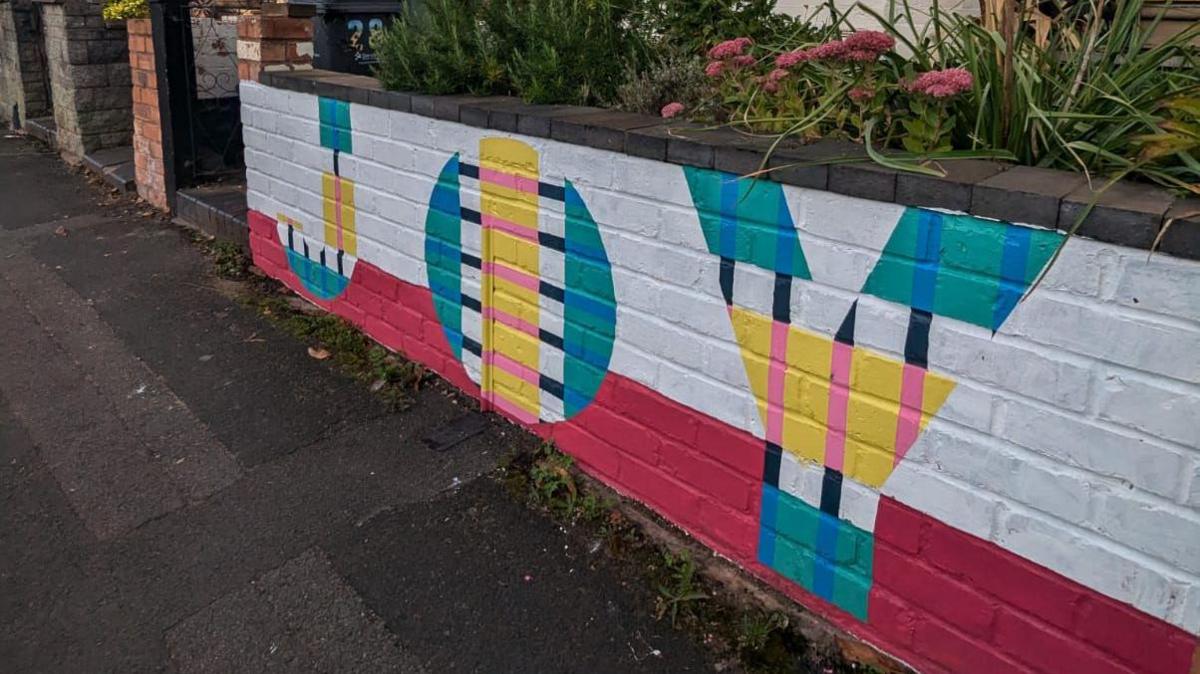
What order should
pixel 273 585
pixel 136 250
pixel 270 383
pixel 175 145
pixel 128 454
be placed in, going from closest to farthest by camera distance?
1. pixel 273 585
2. pixel 128 454
3. pixel 270 383
4. pixel 136 250
5. pixel 175 145

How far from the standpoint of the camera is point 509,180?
153 inches

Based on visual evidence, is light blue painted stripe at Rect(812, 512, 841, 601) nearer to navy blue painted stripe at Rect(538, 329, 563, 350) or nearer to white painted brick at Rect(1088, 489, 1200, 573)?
white painted brick at Rect(1088, 489, 1200, 573)

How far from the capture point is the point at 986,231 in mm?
2396

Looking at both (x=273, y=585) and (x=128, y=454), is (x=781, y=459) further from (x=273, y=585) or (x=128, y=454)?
(x=128, y=454)

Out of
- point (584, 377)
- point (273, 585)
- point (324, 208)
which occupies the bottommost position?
point (273, 585)

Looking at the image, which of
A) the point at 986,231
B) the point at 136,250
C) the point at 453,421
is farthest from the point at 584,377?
the point at 136,250

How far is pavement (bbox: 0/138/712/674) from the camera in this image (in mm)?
3031

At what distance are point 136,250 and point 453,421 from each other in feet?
12.0

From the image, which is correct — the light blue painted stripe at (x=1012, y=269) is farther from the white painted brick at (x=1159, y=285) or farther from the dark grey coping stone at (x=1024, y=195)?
the white painted brick at (x=1159, y=285)

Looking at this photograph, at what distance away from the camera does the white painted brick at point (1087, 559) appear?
7.45 feet

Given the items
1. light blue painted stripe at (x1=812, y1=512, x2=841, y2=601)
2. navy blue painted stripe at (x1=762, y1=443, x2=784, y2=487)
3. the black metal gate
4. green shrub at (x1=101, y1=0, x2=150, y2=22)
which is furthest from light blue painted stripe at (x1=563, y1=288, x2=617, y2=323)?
green shrub at (x1=101, y1=0, x2=150, y2=22)

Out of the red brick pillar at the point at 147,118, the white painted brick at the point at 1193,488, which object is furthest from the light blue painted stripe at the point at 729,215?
the red brick pillar at the point at 147,118

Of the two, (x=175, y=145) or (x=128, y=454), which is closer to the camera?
(x=128, y=454)

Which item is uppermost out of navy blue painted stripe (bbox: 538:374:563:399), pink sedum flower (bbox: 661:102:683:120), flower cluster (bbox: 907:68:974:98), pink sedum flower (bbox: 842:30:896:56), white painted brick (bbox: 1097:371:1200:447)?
pink sedum flower (bbox: 842:30:896:56)
